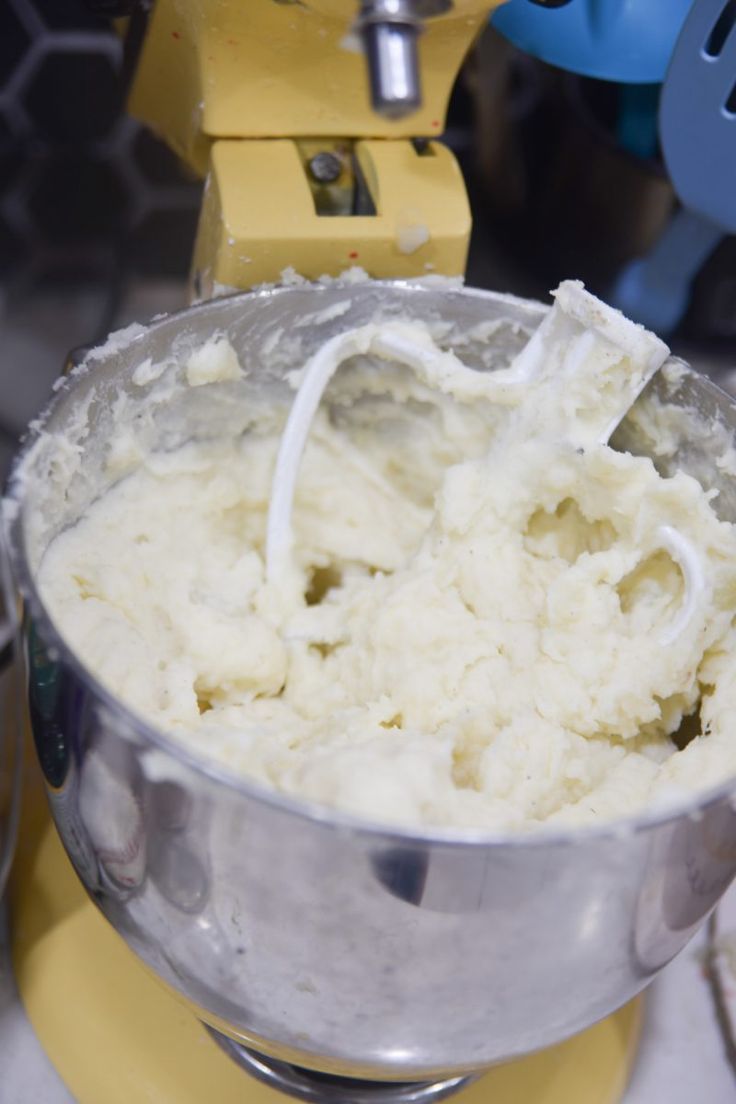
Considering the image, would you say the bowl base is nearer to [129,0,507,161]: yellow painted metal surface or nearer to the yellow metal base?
the yellow metal base

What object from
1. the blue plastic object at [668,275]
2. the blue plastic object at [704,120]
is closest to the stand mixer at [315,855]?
the blue plastic object at [704,120]

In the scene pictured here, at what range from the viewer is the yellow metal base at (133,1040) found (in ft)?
1.95

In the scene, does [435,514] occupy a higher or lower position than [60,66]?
lower

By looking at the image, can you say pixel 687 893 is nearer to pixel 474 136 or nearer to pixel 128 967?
pixel 128 967

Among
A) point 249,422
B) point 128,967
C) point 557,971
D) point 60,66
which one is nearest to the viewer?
point 557,971

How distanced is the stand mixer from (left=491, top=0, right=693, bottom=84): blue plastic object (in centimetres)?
9

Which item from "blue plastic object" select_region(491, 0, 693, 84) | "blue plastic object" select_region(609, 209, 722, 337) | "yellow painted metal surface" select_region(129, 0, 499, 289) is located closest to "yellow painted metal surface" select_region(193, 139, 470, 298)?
"yellow painted metal surface" select_region(129, 0, 499, 289)

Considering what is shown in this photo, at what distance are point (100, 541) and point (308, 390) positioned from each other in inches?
6.1

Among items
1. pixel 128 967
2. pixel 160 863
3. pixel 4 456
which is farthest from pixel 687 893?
pixel 4 456

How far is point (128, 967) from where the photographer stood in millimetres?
625

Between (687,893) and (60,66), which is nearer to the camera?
(687,893)

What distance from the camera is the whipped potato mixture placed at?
1.91ft

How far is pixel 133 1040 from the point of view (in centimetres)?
60

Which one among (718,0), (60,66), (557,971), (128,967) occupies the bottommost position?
(128,967)
